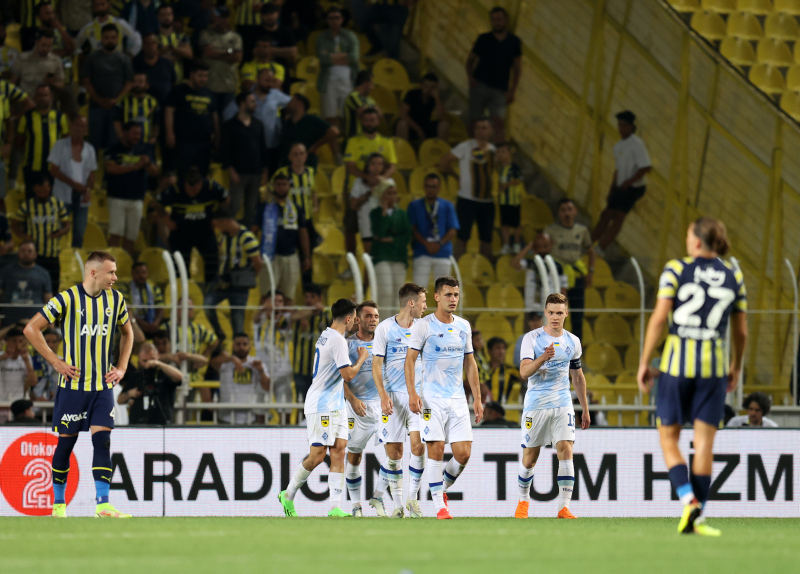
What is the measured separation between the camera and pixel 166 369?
42.1 ft

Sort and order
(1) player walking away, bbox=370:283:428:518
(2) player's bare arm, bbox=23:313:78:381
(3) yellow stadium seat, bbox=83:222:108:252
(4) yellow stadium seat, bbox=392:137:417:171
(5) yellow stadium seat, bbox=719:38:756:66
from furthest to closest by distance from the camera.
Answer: (5) yellow stadium seat, bbox=719:38:756:66
(4) yellow stadium seat, bbox=392:137:417:171
(3) yellow stadium seat, bbox=83:222:108:252
(1) player walking away, bbox=370:283:428:518
(2) player's bare arm, bbox=23:313:78:381

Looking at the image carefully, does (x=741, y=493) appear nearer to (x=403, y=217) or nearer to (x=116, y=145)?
(x=403, y=217)

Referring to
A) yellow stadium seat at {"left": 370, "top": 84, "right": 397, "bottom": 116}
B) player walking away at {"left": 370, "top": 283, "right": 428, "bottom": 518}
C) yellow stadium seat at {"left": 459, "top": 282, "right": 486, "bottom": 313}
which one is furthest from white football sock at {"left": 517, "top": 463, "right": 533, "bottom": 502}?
yellow stadium seat at {"left": 370, "top": 84, "right": 397, "bottom": 116}

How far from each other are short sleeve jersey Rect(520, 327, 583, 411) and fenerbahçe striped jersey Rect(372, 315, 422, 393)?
103cm

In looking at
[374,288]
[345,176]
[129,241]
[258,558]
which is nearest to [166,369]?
[374,288]

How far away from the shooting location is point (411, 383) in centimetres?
1059

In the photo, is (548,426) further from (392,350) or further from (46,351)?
(46,351)

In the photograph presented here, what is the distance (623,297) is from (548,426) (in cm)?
345

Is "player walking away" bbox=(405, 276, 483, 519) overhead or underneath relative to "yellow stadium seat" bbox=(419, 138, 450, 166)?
underneath

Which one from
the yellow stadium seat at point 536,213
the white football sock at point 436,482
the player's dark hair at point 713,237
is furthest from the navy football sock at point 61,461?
the yellow stadium seat at point 536,213

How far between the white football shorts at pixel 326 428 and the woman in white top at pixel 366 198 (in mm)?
5055

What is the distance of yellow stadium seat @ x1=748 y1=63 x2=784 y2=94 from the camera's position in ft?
61.5

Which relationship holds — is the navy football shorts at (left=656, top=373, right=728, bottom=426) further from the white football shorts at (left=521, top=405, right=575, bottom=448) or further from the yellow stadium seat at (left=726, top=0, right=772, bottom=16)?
the yellow stadium seat at (left=726, top=0, right=772, bottom=16)

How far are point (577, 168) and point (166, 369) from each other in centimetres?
760
